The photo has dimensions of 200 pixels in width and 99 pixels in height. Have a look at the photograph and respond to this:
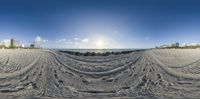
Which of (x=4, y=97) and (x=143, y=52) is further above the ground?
(x=143, y=52)

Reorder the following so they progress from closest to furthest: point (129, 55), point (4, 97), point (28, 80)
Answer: point (4, 97) → point (28, 80) → point (129, 55)

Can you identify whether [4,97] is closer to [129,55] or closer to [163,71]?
[129,55]

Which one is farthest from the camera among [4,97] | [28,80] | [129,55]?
[129,55]

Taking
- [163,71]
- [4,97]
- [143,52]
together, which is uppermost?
[143,52]

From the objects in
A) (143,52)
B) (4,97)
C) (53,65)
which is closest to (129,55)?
(143,52)

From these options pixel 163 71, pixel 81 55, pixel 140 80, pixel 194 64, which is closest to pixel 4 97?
pixel 81 55

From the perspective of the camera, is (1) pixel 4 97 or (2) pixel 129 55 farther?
(2) pixel 129 55
